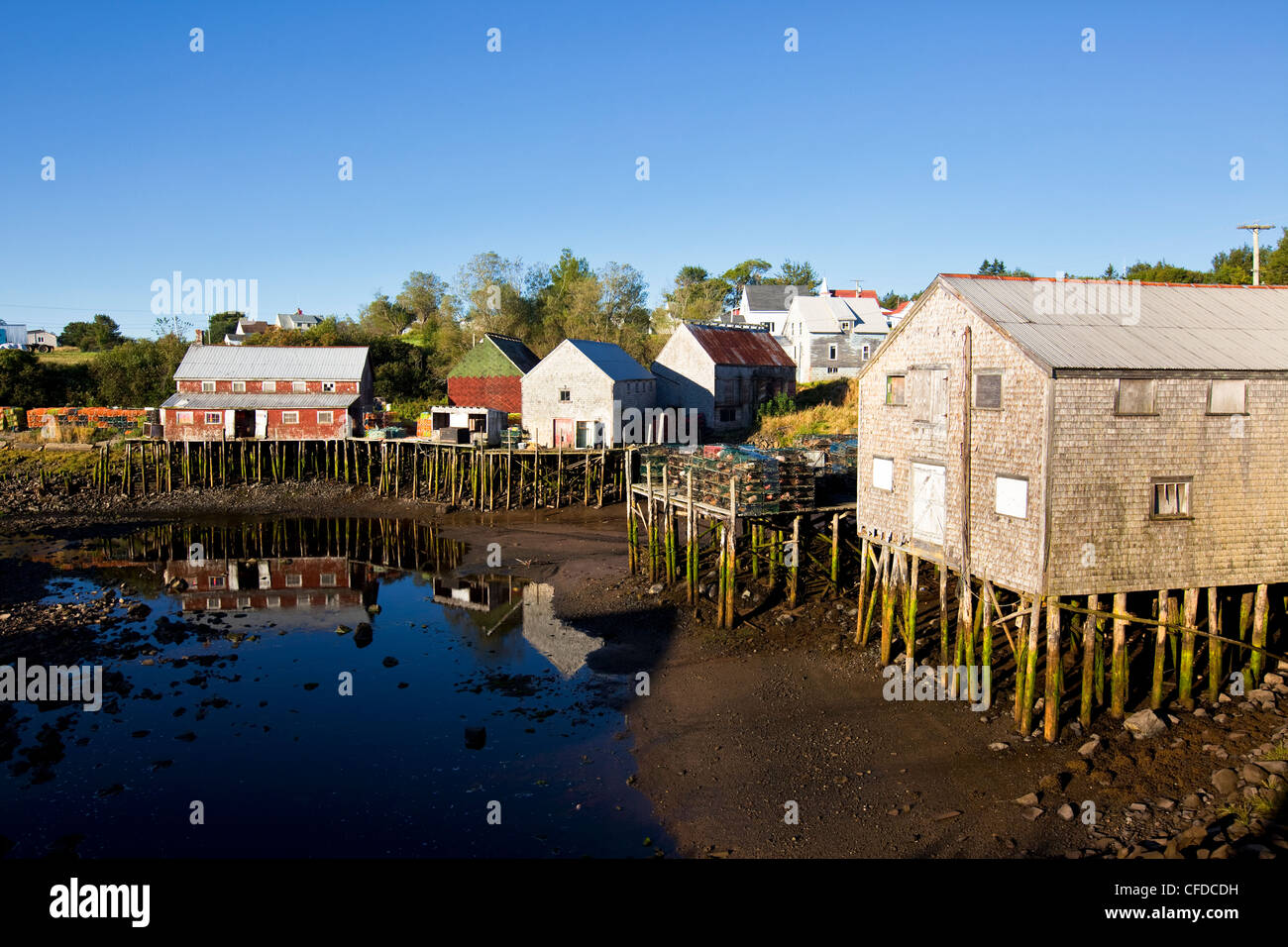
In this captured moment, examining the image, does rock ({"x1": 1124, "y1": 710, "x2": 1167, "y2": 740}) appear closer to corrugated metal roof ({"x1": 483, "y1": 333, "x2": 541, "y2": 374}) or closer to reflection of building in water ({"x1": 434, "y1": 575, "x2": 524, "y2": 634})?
reflection of building in water ({"x1": 434, "y1": 575, "x2": 524, "y2": 634})

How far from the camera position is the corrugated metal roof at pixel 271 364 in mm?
49969

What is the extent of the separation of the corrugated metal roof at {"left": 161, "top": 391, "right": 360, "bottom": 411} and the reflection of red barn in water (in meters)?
16.4

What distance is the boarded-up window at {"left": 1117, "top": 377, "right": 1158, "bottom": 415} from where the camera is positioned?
1572cm

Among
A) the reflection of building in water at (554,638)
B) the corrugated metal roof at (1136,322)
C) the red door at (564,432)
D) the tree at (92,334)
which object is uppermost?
the tree at (92,334)

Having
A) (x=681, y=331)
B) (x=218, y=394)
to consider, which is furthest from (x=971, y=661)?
(x=218, y=394)

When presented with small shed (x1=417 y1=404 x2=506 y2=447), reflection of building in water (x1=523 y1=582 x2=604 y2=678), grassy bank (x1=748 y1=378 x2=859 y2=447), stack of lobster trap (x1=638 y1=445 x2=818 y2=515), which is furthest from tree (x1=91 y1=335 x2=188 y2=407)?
stack of lobster trap (x1=638 y1=445 x2=818 y2=515)

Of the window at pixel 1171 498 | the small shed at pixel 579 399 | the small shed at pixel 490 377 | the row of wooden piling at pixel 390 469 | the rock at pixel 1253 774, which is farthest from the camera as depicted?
the small shed at pixel 490 377

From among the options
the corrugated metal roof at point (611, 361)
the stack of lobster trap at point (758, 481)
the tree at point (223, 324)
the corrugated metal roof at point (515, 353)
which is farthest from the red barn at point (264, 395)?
the tree at point (223, 324)

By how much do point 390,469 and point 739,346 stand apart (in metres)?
21.9

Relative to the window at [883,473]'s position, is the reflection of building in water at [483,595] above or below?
below

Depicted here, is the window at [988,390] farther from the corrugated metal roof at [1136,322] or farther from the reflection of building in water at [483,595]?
the reflection of building in water at [483,595]

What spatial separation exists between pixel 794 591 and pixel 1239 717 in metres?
10.4

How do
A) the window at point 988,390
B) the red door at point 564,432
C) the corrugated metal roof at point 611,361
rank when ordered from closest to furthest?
the window at point 988,390 < the corrugated metal roof at point 611,361 < the red door at point 564,432

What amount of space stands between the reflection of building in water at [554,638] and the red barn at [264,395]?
26536 mm
